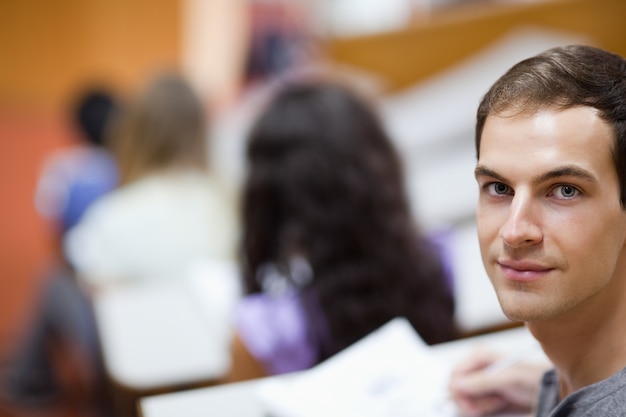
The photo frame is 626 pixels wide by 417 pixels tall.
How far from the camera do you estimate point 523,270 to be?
0.71m

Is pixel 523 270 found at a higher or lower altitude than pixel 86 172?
lower

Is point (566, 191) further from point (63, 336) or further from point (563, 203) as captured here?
point (63, 336)

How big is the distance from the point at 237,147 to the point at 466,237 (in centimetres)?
177

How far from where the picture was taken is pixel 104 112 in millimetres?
3574

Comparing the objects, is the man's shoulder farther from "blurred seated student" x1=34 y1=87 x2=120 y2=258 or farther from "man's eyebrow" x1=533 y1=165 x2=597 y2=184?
"blurred seated student" x1=34 y1=87 x2=120 y2=258

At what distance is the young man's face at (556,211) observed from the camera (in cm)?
69

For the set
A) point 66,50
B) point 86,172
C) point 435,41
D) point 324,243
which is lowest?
point 324,243

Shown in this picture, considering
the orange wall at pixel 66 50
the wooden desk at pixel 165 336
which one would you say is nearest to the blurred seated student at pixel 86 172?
the wooden desk at pixel 165 336

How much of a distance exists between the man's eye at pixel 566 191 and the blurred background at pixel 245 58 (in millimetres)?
1380

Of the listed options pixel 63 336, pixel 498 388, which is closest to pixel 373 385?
pixel 498 388

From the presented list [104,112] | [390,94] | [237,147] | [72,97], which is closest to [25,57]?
[72,97]

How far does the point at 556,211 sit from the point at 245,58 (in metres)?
5.17

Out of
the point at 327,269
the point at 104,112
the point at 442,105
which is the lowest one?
the point at 327,269

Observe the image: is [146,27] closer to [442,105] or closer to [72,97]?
[72,97]
